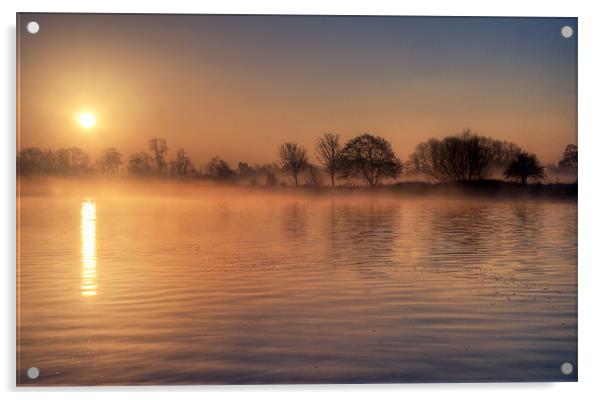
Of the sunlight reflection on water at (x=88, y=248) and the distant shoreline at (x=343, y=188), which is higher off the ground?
the distant shoreline at (x=343, y=188)

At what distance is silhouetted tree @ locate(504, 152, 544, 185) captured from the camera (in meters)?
5.80

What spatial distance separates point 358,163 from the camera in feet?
19.1

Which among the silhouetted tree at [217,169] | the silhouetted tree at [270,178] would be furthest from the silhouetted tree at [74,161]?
the silhouetted tree at [270,178]

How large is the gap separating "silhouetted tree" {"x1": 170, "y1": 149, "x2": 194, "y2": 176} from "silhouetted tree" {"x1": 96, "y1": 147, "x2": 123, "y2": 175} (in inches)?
14.8

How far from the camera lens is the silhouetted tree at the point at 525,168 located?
5801mm

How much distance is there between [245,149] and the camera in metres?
5.86

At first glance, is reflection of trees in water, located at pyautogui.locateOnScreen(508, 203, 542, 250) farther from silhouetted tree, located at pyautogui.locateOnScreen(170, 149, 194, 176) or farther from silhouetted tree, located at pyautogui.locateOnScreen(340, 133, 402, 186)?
silhouetted tree, located at pyautogui.locateOnScreen(170, 149, 194, 176)

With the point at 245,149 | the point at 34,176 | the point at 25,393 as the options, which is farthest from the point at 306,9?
the point at 25,393

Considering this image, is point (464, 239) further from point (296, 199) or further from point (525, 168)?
point (296, 199)

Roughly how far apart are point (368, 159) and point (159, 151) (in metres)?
1.46

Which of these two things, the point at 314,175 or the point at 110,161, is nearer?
the point at 110,161

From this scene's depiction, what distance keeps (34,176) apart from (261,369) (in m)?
1.99

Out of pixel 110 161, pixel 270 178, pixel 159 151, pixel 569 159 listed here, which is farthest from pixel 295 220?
pixel 569 159

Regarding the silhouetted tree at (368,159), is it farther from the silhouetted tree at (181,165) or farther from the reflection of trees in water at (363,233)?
the silhouetted tree at (181,165)
